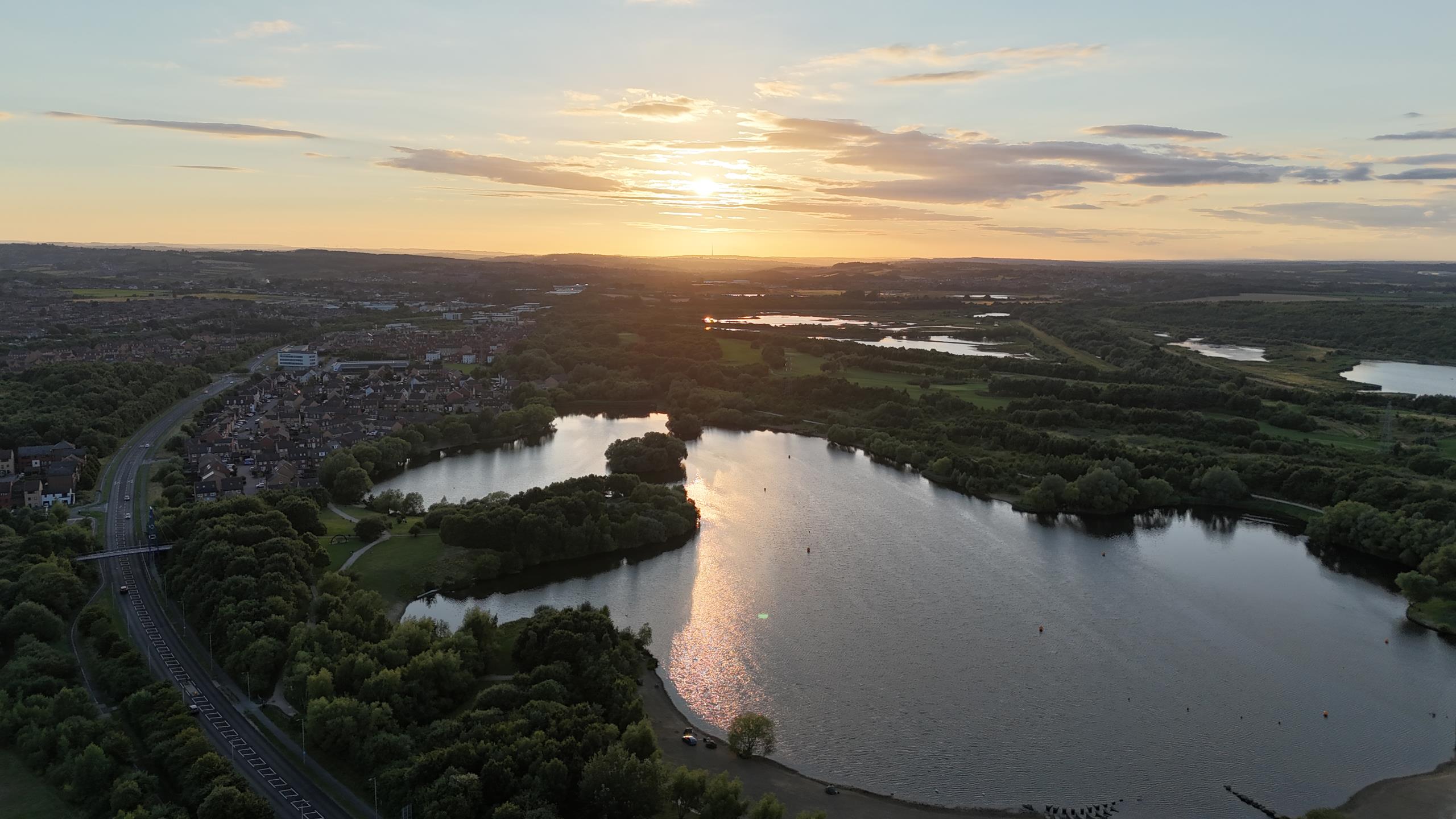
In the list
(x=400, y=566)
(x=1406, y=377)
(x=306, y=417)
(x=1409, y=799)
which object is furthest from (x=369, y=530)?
(x=1406, y=377)

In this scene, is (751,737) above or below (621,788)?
below

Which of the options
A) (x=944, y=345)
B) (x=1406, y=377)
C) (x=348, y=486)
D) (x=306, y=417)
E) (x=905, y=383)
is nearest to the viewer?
(x=348, y=486)

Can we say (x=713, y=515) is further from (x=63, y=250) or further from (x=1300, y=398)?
(x=63, y=250)

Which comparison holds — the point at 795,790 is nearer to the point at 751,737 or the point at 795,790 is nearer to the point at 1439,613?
the point at 751,737

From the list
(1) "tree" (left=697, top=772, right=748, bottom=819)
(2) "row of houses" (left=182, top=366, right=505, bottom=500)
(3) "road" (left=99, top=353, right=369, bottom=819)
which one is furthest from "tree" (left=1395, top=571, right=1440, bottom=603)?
(2) "row of houses" (left=182, top=366, right=505, bottom=500)

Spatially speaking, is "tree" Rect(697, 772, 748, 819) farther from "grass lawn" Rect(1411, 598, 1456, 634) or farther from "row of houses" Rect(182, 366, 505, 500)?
"row of houses" Rect(182, 366, 505, 500)

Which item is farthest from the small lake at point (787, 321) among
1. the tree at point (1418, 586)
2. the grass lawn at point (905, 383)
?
the tree at point (1418, 586)
